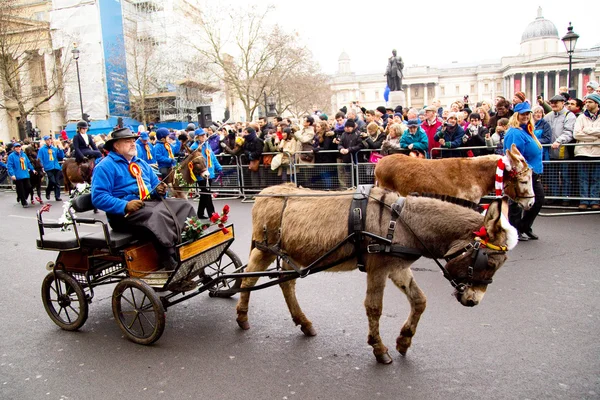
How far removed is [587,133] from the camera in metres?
9.30

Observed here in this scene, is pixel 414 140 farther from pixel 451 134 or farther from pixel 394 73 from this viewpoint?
pixel 394 73

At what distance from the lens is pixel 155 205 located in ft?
16.2

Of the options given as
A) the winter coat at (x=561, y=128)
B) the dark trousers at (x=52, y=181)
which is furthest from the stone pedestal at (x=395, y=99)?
the dark trousers at (x=52, y=181)

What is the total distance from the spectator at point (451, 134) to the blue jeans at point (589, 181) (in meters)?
2.54

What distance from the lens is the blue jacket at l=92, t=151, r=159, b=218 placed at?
189 inches

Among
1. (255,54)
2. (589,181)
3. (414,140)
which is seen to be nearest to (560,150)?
(589,181)

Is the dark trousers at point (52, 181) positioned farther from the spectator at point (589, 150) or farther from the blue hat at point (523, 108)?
the spectator at point (589, 150)

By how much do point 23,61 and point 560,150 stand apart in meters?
37.9

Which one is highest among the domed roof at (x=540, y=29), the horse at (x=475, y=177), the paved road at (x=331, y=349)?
the domed roof at (x=540, y=29)

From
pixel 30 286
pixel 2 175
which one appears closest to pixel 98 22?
pixel 2 175

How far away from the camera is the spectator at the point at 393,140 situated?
10.2 meters

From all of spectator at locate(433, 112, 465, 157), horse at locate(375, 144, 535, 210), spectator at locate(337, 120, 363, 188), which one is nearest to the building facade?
spectator at locate(337, 120, 363, 188)

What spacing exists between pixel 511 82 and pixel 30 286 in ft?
348

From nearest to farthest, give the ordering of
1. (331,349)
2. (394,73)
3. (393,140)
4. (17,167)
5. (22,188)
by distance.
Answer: (331,349)
(393,140)
(17,167)
(22,188)
(394,73)
